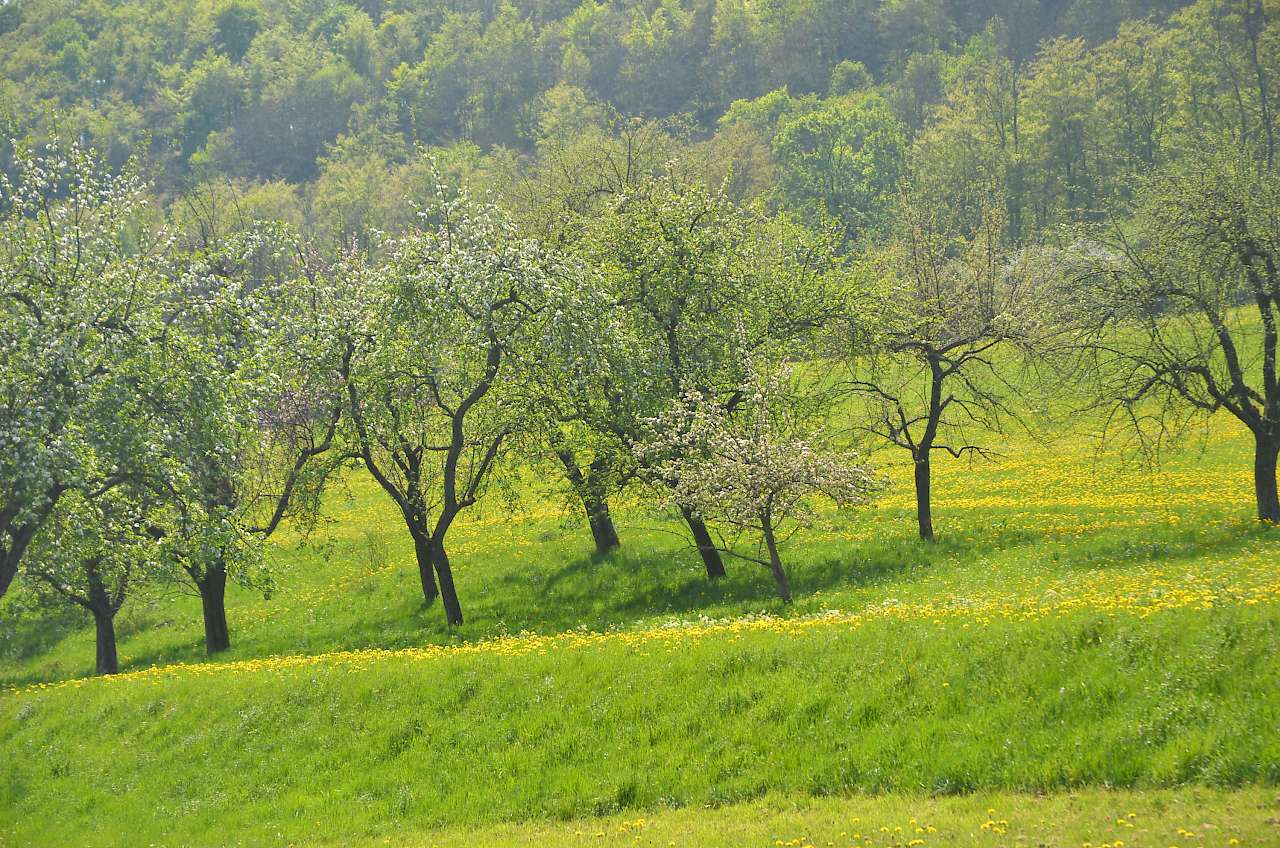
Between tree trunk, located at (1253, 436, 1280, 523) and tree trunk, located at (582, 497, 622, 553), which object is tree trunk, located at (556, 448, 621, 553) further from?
tree trunk, located at (1253, 436, 1280, 523)

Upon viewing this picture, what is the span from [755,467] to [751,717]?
7439 mm

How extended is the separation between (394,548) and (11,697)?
1679 centimetres

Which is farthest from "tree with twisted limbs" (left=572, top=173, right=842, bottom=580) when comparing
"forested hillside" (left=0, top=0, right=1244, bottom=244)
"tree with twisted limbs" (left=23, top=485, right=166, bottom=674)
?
"tree with twisted limbs" (left=23, top=485, right=166, bottom=674)

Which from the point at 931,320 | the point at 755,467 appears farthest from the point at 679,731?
the point at 931,320

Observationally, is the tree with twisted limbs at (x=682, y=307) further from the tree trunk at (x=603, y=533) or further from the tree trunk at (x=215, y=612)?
the tree trunk at (x=215, y=612)

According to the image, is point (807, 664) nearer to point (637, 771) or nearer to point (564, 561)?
point (637, 771)

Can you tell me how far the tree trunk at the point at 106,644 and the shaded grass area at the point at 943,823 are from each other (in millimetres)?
21219

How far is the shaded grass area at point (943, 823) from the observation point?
11922 millimetres

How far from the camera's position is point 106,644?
32969 mm

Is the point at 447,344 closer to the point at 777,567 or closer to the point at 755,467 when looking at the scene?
the point at 755,467

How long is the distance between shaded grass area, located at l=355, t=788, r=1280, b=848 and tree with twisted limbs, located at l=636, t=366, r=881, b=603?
856 cm

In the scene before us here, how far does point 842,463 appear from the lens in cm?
→ 2461

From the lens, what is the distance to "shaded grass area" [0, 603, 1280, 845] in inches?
597

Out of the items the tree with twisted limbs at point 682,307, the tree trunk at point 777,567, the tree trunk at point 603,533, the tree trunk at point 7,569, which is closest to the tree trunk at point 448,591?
the tree with twisted limbs at point 682,307
